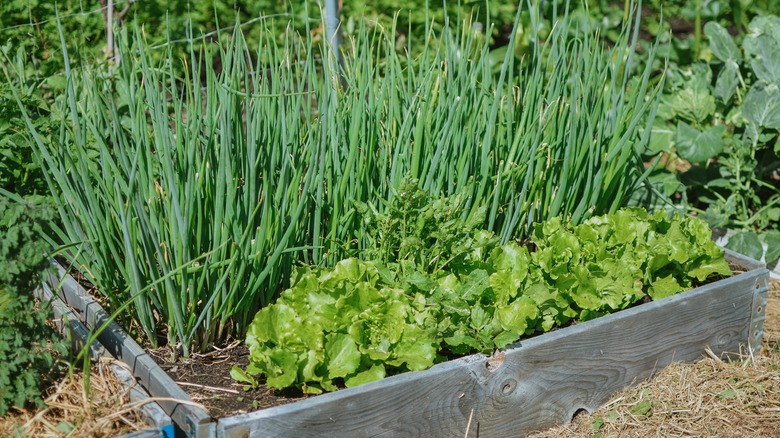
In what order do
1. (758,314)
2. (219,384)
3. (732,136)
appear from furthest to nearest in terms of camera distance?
(732,136) < (758,314) < (219,384)

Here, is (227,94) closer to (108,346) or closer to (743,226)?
(108,346)

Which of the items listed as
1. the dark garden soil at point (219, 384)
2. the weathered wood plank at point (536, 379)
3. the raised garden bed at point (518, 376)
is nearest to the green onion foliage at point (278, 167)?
the dark garden soil at point (219, 384)

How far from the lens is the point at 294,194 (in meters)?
2.08

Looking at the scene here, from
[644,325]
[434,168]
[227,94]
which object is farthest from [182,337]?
[644,325]

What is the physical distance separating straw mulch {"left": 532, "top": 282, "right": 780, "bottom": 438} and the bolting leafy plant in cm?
27

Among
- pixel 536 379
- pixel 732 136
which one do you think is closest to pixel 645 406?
pixel 536 379

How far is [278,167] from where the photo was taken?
220cm

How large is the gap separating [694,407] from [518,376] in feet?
2.05

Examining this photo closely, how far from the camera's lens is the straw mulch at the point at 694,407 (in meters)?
2.28

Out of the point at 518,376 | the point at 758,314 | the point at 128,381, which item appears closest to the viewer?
the point at 128,381

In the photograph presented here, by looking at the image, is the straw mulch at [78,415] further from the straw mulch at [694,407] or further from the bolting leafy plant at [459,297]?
the straw mulch at [694,407]

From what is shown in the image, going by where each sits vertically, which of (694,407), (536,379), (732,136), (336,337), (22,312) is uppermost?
(22,312)

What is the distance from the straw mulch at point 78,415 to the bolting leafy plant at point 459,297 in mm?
271

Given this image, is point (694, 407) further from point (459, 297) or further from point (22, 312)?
point (22, 312)
